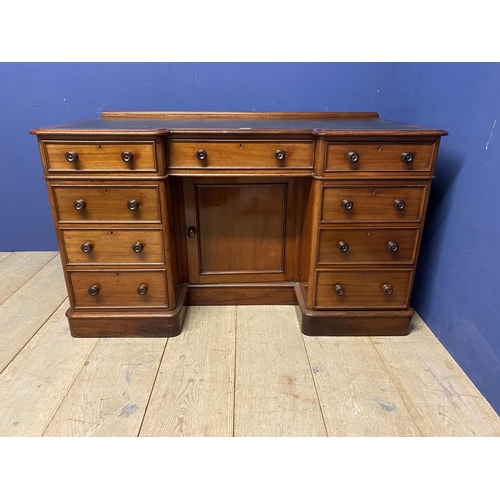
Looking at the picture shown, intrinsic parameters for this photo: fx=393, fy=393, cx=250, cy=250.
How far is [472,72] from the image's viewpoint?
133 cm

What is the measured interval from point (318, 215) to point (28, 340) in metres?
1.23

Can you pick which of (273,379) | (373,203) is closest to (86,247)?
(273,379)

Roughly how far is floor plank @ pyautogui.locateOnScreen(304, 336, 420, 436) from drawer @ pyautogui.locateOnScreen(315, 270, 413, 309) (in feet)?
0.49

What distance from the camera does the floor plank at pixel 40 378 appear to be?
1.17 meters

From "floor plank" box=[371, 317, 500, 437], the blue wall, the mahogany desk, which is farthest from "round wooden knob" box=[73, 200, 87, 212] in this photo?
the blue wall

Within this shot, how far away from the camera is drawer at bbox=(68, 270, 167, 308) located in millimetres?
1501

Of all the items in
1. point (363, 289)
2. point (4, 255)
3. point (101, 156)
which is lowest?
point (4, 255)

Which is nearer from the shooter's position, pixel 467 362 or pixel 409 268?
pixel 467 362

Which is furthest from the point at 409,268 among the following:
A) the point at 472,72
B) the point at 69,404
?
the point at 69,404

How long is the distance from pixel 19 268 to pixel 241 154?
149 cm

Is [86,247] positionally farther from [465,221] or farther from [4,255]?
[465,221]

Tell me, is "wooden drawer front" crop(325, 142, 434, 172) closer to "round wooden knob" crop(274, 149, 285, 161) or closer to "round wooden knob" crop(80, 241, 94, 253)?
"round wooden knob" crop(274, 149, 285, 161)

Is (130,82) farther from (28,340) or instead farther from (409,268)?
(409,268)

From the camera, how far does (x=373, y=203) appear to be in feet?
4.65
